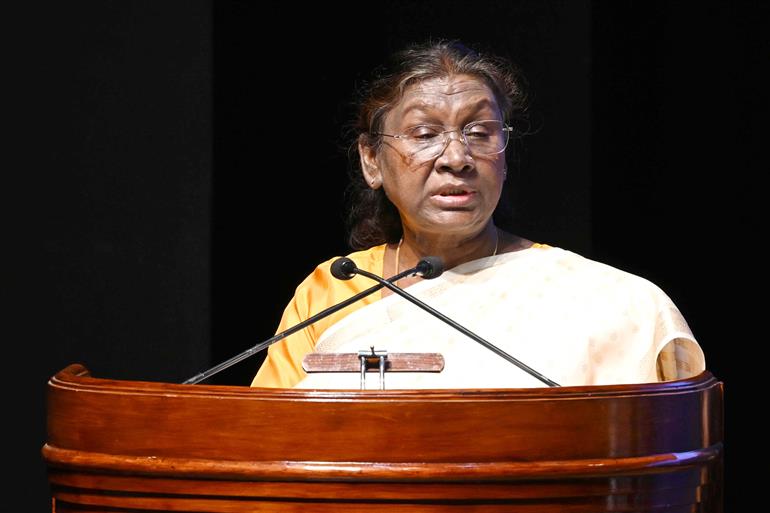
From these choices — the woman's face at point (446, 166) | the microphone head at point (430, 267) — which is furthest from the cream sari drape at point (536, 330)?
the microphone head at point (430, 267)

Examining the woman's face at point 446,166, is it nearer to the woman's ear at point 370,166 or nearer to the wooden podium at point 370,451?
the woman's ear at point 370,166

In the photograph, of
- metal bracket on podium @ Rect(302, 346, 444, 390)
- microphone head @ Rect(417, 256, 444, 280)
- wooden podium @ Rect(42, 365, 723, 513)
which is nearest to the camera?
wooden podium @ Rect(42, 365, 723, 513)

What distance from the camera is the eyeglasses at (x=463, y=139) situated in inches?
85.0

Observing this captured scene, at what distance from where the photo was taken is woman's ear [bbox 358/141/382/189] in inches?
92.1

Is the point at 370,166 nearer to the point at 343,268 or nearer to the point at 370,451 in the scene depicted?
the point at 343,268

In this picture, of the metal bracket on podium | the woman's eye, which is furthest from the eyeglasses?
the metal bracket on podium

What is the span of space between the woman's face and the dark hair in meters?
0.02

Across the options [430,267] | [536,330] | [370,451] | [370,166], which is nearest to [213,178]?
[370,166]

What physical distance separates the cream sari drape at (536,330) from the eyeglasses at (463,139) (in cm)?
24

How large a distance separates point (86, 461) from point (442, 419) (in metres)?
0.44

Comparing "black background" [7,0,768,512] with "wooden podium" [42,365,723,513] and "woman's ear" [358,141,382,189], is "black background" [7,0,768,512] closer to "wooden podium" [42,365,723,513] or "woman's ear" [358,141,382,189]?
"woman's ear" [358,141,382,189]

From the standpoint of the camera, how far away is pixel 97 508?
1.37 metres

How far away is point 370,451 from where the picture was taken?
4.26ft

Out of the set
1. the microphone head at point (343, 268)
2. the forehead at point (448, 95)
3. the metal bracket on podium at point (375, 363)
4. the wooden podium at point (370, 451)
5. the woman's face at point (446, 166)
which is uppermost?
the forehead at point (448, 95)
